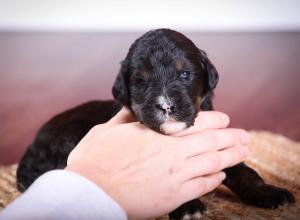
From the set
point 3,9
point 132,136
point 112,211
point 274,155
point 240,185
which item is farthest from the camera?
point 274,155

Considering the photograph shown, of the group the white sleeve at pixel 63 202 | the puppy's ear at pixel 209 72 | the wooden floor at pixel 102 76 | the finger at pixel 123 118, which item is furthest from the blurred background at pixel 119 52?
the white sleeve at pixel 63 202

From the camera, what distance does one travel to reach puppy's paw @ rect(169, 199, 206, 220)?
1442 millimetres

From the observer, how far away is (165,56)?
142 cm

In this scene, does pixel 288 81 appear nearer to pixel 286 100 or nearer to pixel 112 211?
pixel 286 100

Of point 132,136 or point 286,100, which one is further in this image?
point 286,100

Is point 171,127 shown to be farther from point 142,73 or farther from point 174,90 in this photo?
point 142,73

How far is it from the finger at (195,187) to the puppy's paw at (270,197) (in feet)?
0.91

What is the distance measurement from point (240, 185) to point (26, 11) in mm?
1035

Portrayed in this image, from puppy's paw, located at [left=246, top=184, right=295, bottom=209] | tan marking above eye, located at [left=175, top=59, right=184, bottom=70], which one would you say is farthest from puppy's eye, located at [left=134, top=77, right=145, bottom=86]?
puppy's paw, located at [left=246, top=184, right=295, bottom=209]

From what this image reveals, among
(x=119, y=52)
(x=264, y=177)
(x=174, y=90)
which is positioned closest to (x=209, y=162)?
(x=174, y=90)

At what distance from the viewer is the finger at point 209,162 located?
116cm

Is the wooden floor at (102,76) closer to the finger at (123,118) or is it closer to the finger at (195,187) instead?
the finger at (123,118)

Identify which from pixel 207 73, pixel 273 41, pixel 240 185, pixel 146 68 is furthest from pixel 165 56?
pixel 273 41

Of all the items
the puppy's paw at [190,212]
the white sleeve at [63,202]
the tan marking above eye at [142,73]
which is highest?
the tan marking above eye at [142,73]
